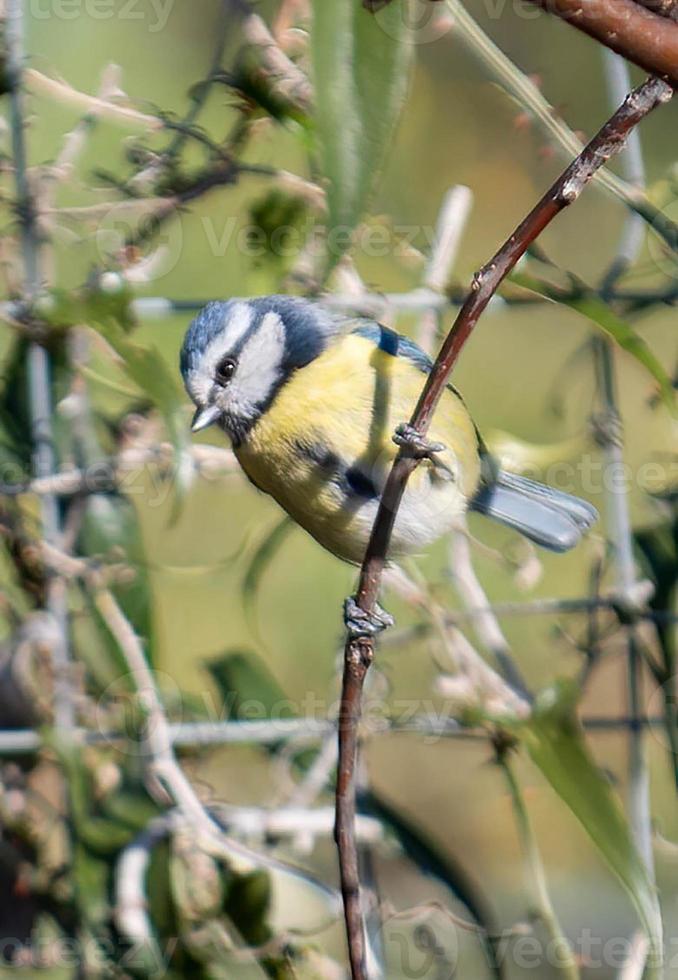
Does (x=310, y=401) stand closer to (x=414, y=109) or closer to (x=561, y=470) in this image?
(x=561, y=470)

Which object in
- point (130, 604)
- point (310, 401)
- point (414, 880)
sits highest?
point (310, 401)

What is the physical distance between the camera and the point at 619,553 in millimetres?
1210

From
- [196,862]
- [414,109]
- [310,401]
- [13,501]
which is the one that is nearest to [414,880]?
[196,862]

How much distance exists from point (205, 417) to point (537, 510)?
1.02ft

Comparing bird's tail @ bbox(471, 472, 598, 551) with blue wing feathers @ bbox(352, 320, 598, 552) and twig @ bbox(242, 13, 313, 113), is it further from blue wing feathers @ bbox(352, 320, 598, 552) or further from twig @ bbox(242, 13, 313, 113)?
twig @ bbox(242, 13, 313, 113)

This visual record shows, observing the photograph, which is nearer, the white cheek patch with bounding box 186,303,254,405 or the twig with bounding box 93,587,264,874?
the white cheek patch with bounding box 186,303,254,405

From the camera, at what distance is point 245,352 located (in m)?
1.01

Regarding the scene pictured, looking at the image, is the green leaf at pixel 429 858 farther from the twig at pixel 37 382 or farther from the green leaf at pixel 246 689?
the twig at pixel 37 382

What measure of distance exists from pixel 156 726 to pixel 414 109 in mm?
1421

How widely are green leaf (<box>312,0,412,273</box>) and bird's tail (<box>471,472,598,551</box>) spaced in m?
0.39
